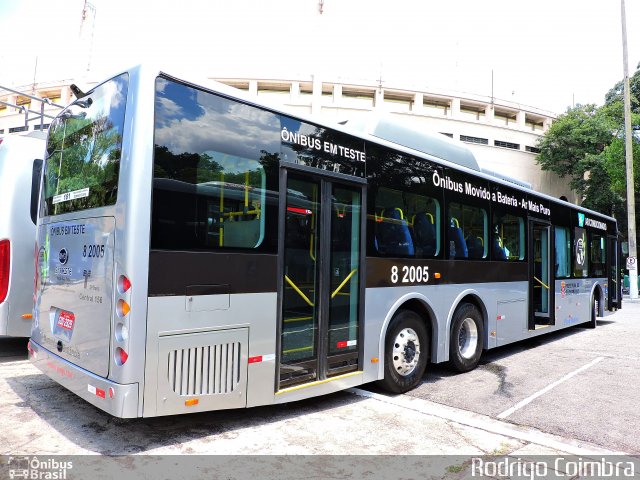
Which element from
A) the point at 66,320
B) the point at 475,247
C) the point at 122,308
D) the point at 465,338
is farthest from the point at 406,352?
the point at 66,320

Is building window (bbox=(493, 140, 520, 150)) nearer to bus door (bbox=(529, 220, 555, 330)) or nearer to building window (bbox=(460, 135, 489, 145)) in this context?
building window (bbox=(460, 135, 489, 145))

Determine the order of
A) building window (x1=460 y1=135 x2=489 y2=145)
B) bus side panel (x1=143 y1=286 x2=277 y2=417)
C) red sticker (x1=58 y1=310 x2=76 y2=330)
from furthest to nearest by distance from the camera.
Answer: building window (x1=460 y1=135 x2=489 y2=145) < red sticker (x1=58 y1=310 x2=76 y2=330) < bus side panel (x1=143 y1=286 x2=277 y2=417)

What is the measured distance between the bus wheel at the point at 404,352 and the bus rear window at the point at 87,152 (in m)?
3.56

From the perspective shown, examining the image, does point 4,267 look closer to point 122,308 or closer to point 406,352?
point 122,308

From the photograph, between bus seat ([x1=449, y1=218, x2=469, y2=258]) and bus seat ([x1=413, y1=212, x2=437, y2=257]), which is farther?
bus seat ([x1=449, y1=218, x2=469, y2=258])

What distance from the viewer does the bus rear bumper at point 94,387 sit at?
140 inches

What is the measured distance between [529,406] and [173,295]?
4254 millimetres

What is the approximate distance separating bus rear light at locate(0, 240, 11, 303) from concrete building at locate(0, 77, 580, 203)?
30261 mm

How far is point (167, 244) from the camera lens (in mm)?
3768

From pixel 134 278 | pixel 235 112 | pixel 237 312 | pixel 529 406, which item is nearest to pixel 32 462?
pixel 134 278

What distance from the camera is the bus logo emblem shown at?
441 cm

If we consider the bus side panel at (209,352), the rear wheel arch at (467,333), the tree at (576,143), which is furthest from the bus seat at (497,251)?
the tree at (576,143)

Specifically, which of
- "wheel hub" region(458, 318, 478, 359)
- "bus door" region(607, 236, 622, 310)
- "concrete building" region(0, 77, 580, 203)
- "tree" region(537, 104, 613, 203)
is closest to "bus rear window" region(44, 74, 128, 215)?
"wheel hub" region(458, 318, 478, 359)

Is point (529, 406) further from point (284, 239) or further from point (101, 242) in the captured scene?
point (101, 242)
